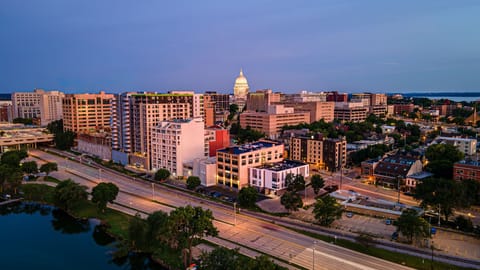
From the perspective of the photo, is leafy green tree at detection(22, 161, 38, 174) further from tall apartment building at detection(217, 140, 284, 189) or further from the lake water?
tall apartment building at detection(217, 140, 284, 189)

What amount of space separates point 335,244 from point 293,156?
41.0 m

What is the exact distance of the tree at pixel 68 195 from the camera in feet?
158

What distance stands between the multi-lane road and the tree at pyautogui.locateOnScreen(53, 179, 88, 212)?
529 cm

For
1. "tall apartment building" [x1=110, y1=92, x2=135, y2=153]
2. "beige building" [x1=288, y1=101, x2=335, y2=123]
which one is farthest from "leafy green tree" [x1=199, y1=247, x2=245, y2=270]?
"beige building" [x1=288, y1=101, x2=335, y2=123]

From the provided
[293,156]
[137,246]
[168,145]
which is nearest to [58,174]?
[168,145]

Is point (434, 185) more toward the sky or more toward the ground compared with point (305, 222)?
more toward the sky

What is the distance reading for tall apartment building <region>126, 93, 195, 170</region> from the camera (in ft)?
237

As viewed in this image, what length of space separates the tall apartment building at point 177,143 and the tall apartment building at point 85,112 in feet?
126

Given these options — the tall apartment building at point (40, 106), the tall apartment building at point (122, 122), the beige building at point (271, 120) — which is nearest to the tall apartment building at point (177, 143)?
the tall apartment building at point (122, 122)

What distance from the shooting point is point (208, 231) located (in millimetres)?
33656

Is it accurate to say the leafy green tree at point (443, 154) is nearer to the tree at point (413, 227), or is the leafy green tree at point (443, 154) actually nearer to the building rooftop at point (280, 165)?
the building rooftop at point (280, 165)

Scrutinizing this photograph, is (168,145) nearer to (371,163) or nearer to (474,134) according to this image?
(371,163)

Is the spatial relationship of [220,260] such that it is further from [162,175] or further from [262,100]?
[262,100]

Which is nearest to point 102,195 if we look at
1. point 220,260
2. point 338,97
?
point 220,260
